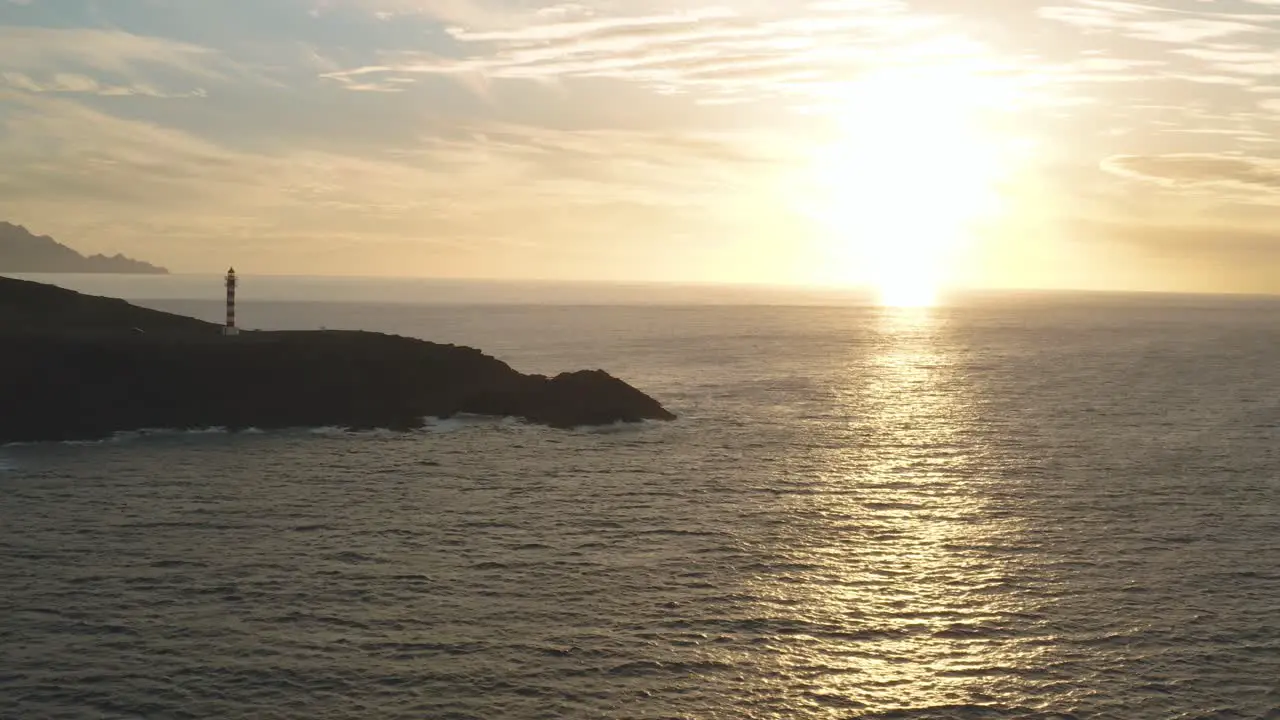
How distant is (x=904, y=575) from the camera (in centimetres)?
3450

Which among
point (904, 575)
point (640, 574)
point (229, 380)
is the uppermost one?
point (229, 380)

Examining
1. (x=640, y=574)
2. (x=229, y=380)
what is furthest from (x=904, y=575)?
(x=229, y=380)

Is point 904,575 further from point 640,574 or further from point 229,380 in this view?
point 229,380

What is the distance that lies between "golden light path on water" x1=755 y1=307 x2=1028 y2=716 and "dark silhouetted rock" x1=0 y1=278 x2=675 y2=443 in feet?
66.8

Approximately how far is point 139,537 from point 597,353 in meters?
95.2

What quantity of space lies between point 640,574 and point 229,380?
39.6 m

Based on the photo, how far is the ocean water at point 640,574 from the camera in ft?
79.5

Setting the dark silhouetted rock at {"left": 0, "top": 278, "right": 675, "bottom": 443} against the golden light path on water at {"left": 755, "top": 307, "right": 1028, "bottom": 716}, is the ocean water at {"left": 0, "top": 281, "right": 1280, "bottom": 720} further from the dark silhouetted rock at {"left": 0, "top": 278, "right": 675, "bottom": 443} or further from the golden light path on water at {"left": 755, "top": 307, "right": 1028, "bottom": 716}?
the dark silhouetted rock at {"left": 0, "top": 278, "right": 675, "bottom": 443}

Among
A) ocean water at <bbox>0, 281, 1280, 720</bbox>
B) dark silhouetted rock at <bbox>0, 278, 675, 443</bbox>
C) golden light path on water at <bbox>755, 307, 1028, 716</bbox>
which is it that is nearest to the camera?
ocean water at <bbox>0, 281, 1280, 720</bbox>

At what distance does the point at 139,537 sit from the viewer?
36125 millimetres

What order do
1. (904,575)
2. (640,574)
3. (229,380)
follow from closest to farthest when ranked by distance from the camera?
(640,574)
(904,575)
(229,380)

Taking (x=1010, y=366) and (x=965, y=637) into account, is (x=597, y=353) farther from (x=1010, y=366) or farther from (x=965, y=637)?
(x=965, y=637)

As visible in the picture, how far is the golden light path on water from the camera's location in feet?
84.3

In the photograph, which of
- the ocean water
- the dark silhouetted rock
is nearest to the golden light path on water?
the ocean water
